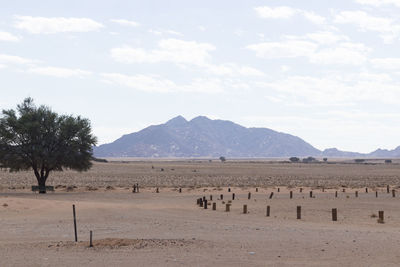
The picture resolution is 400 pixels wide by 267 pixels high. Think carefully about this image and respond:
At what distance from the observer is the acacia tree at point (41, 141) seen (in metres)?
52.1

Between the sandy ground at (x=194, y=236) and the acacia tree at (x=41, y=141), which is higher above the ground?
the acacia tree at (x=41, y=141)

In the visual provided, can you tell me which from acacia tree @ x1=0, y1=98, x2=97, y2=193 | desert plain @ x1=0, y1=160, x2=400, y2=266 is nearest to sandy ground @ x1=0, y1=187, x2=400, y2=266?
desert plain @ x1=0, y1=160, x2=400, y2=266

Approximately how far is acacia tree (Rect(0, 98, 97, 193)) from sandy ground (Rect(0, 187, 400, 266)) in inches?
649

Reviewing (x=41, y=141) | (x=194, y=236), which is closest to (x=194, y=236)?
(x=194, y=236)

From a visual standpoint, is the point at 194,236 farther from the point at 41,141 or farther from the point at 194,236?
the point at 41,141

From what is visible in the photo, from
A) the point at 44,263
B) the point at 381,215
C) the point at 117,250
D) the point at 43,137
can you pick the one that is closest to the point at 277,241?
the point at 117,250

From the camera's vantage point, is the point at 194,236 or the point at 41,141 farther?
Result: the point at 41,141

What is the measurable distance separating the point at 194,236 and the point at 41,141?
3407cm

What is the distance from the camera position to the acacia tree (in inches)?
2050

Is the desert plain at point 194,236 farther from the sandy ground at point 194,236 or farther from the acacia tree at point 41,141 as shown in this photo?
the acacia tree at point 41,141

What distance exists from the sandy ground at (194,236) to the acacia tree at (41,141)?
1649 cm

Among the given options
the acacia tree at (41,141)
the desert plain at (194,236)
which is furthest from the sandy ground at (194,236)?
the acacia tree at (41,141)

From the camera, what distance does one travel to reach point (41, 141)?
5262 cm

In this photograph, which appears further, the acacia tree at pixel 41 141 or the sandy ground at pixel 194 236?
the acacia tree at pixel 41 141
